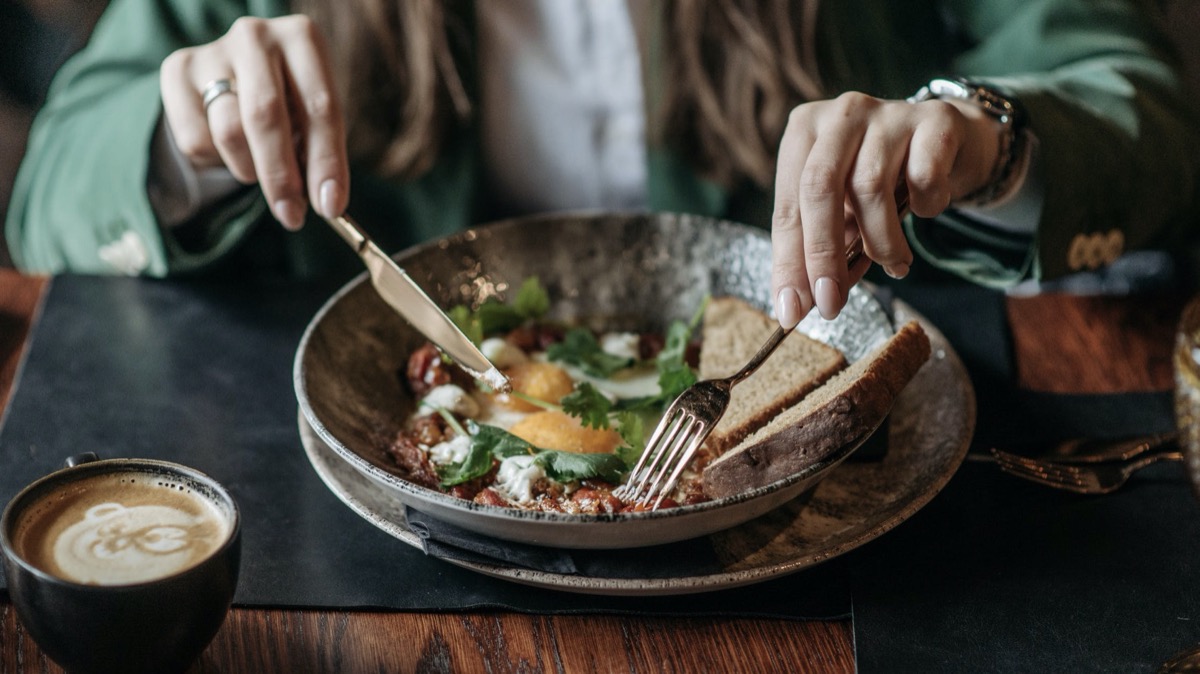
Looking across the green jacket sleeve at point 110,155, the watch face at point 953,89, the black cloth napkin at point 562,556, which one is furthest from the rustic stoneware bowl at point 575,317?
the green jacket sleeve at point 110,155

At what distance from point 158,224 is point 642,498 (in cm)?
118

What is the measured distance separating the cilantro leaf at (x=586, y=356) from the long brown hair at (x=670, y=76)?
34.7 inches

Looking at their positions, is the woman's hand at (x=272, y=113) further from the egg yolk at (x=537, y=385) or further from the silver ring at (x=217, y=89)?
the egg yolk at (x=537, y=385)

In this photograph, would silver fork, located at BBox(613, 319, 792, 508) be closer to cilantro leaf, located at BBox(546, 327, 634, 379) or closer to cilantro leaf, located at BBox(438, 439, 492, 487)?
cilantro leaf, located at BBox(438, 439, 492, 487)

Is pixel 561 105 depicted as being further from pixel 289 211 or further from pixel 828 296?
pixel 828 296

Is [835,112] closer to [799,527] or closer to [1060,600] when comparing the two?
[799,527]

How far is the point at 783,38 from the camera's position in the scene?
2283 millimetres

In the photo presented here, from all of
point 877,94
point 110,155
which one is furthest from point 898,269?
point 110,155

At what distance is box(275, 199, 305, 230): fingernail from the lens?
4.55 feet

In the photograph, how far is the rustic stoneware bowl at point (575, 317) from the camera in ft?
3.48

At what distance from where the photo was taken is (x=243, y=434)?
4.79 ft

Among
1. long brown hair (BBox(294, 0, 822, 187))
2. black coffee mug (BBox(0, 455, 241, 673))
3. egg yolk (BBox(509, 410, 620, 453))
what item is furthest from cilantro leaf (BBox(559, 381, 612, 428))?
long brown hair (BBox(294, 0, 822, 187))

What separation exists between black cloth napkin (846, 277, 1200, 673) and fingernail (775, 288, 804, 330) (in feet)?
1.01

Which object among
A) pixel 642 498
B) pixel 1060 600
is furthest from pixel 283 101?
pixel 1060 600
